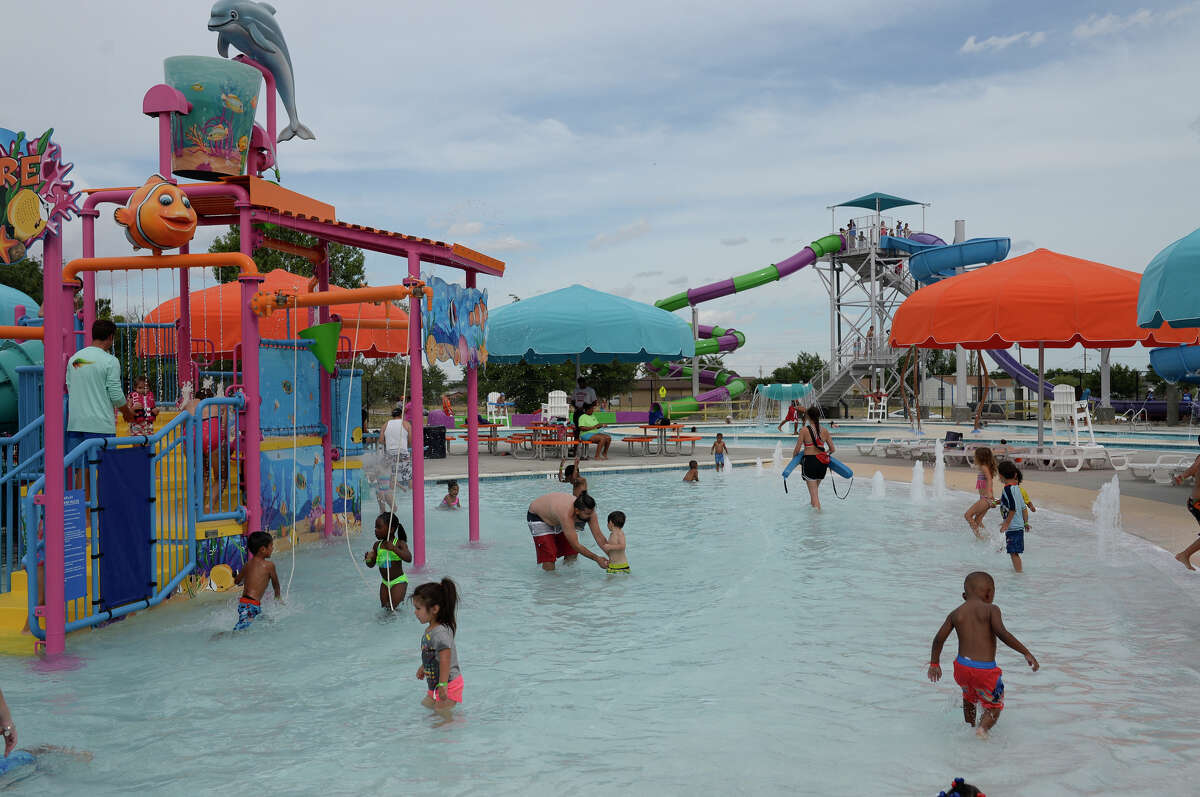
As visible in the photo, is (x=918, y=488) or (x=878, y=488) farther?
(x=878, y=488)

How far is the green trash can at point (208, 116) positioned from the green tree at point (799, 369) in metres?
66.3

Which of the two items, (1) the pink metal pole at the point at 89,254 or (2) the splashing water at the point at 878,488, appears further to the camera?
(2) the splashing water at the point at 878,488

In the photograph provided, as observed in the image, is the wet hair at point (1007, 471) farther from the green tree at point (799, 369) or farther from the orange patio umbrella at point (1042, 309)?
the green tree at point (799, 369)

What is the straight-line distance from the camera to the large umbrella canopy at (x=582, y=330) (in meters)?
18.0

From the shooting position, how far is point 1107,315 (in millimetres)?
14891

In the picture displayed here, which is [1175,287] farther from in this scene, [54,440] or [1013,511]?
[54,440]

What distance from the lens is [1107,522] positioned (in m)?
10.5

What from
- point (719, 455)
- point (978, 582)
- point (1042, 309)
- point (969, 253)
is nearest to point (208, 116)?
point (978, 582)

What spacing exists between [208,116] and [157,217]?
1.87 metres

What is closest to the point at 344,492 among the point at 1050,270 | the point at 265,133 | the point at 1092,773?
the point at 265,133

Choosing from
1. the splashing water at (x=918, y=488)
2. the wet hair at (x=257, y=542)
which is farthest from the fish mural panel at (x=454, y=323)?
the splashing water at (x=918, y=488)

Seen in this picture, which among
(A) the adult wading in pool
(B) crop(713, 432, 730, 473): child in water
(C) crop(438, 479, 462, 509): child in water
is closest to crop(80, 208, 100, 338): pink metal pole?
(C) crop(438, 479, 462, 509): child in water

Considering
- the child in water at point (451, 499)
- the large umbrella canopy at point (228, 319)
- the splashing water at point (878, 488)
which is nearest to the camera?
the large umbrella canopy at point (228, 319)

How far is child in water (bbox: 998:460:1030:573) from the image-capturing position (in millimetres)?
8516
